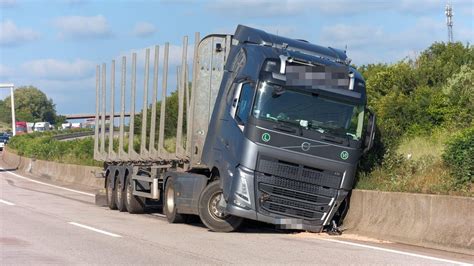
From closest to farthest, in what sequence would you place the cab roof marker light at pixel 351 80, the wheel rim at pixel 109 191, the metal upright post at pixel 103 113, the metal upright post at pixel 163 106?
the cab roof marker light at pixel 351 80 → the metal upright post at pixel 163 106 → the wheel rim at pixel 109 191 → the metal upright post at pixel 103 113

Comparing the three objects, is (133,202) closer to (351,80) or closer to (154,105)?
(154,105)

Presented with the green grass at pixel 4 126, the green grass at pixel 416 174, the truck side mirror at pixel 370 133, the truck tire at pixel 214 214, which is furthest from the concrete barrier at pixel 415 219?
the green grass at pixel 4 126

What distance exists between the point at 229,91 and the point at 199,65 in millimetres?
1760

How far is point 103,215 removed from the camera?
19172mm

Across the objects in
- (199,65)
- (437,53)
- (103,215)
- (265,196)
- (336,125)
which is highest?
(437,53)

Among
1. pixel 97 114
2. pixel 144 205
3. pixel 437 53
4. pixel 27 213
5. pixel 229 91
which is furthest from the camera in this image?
pixel 437 53

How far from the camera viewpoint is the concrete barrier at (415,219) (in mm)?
11987

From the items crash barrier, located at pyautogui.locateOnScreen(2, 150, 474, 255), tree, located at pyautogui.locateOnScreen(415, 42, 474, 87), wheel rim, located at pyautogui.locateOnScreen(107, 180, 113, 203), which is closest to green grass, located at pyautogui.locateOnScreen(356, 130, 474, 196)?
crash barrier, located at pyautogui.locateOnScreen(2, 150, 474, 255)

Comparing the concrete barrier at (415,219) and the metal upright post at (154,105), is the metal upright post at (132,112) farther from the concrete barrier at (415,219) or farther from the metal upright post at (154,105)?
the concrete barrier at (415,219)

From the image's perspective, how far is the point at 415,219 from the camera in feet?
42.8

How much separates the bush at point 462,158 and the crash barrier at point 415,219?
A: 2.43 ft

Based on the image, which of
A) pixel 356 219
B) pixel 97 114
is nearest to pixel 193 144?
pixel 356 219

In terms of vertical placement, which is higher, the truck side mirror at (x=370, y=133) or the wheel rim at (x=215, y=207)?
the truck side mirror at (x=370, y=133)

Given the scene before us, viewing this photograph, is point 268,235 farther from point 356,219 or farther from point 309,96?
point 309,96
